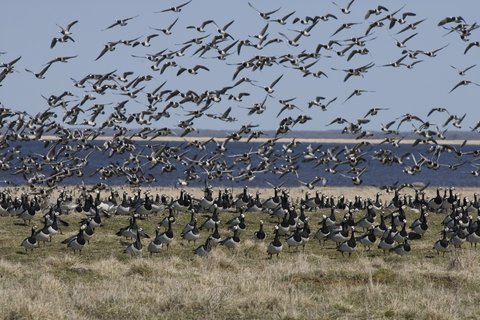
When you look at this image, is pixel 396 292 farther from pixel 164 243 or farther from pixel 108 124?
pixel 108 124

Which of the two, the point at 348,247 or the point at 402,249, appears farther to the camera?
the point at 348,247

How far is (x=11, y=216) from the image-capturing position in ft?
139

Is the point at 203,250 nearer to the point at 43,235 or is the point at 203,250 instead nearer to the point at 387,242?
the point at 43,235

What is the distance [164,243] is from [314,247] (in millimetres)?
5324

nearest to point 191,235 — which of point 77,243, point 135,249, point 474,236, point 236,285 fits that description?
point 135,249

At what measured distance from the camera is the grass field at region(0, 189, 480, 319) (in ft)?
63.0

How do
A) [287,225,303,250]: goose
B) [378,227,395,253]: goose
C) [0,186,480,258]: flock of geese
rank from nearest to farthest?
1. [0,186,480,258]: flock of geese
2. [378,227,395,253]: goose
3. [287,225,303,250]: goose

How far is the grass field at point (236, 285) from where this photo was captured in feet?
63.0

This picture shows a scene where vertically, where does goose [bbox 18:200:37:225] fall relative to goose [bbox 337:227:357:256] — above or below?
above

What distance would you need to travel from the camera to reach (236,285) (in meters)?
21.5

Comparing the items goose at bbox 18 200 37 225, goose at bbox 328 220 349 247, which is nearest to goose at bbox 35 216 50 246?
goose at bbox 18 200 37 225

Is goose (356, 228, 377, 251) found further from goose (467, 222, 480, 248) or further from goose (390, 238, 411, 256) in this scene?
goose (467, 222, 480, 248)

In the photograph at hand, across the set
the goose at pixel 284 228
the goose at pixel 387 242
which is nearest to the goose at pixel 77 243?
the goose at pixel 284 228

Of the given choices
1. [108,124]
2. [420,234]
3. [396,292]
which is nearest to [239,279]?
[396,292]
